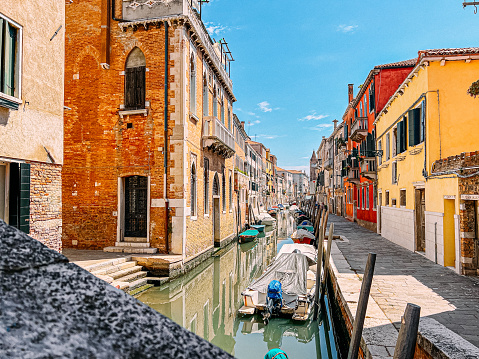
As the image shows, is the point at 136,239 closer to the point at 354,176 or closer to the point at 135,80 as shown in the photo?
the point at 135,80

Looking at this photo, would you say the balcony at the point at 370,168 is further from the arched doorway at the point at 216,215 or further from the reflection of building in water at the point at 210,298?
the arched doorway at the point at 216,215

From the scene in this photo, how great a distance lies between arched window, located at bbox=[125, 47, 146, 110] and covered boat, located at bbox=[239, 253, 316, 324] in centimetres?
692

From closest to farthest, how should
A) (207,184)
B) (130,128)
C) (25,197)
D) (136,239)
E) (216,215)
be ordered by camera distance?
(25,197) < (136,239) < (130,128) < (207,184) < (216,215)

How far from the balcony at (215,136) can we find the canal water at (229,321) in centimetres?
491

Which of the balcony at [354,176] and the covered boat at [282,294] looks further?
the balcony at [354,176]

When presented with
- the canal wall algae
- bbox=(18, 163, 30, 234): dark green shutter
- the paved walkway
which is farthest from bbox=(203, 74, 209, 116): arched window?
the canal wall algae

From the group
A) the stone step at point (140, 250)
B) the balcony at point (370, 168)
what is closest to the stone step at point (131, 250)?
the stone step at point (140, 250)

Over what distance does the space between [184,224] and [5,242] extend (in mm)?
10046

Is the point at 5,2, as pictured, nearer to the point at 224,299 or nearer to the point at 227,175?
the point at 224,299

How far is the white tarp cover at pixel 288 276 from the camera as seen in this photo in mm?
8453

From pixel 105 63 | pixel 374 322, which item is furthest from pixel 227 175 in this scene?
pixel 374 322

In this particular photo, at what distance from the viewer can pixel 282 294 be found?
326 inches

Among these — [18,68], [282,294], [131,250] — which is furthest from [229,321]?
[18,68]

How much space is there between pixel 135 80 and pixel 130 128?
1650 mm
